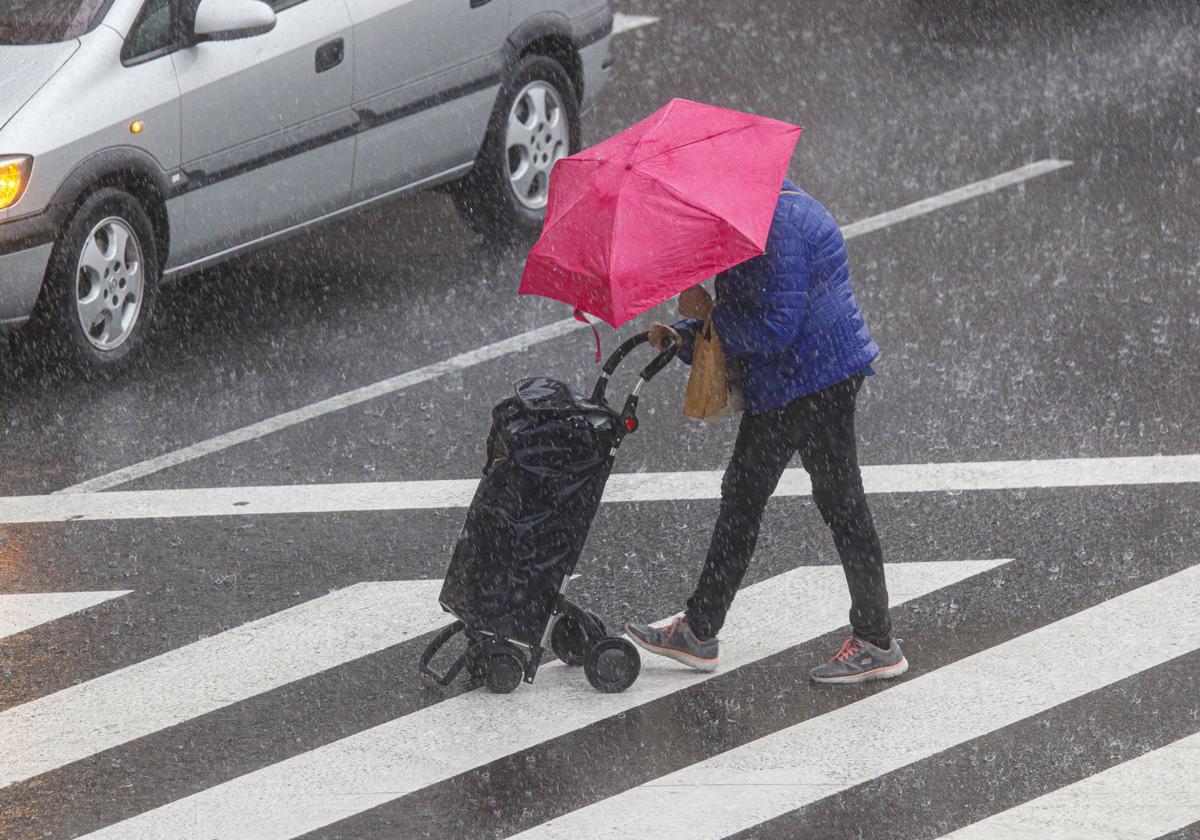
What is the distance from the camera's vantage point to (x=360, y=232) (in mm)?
10547

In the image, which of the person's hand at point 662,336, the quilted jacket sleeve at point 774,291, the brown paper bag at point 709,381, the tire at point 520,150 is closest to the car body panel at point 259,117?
the tire at point 520,150

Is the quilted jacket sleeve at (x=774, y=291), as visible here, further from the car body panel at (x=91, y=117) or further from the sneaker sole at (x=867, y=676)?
the car body panel at (x=91, y=117)

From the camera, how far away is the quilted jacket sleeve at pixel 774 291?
537cm

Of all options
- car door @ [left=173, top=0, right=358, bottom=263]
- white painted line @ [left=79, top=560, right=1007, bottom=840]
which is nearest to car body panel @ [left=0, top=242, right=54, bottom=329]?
car door @ [left=173, top=0, right=358, bottom=263]

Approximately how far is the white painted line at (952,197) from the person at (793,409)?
4321 millimetres

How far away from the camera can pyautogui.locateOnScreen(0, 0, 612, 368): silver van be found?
8.17 m

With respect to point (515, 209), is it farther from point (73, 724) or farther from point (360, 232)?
point (73, 724)

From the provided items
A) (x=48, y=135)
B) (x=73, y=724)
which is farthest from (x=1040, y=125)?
(x=73, y=724)

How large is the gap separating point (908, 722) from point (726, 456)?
213 cm

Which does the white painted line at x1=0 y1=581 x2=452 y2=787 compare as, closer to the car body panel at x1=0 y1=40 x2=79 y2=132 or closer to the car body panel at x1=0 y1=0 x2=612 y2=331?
the car body panel at x1=0 y1=0 x2=612 y2=331

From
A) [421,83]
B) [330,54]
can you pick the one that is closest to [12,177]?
[330,54]

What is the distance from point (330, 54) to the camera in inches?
358

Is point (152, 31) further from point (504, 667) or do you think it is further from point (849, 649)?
point (849, 649)

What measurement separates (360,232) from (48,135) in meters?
2.65
